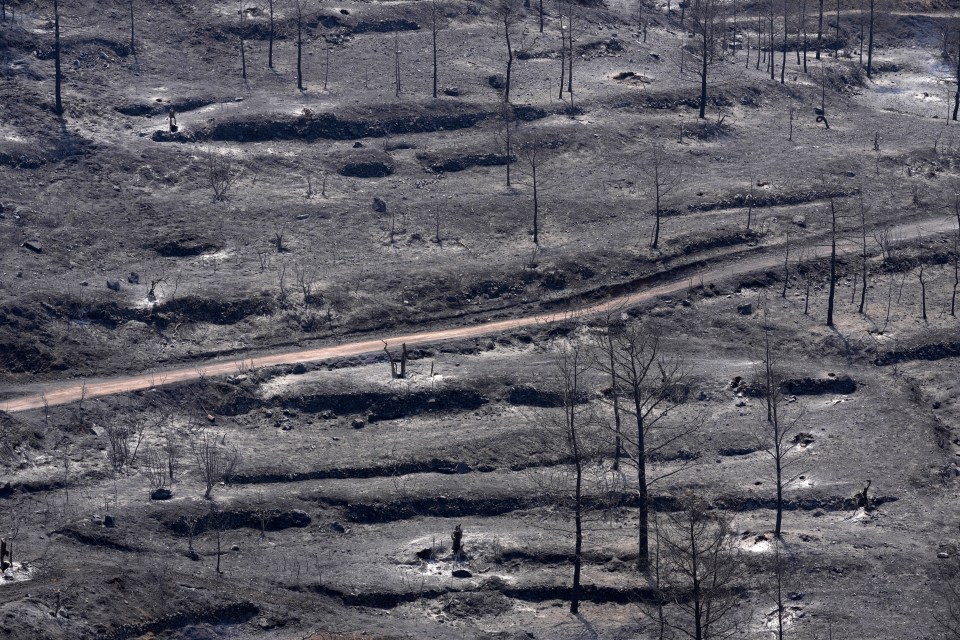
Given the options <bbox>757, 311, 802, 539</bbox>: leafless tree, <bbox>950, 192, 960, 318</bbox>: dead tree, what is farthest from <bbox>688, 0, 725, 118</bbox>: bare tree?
<bbox>757, 311, 802, 539</bbox>: leafless tree

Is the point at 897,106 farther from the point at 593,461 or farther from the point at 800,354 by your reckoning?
the point at 593,461

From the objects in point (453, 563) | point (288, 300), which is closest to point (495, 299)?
point (288, 300)

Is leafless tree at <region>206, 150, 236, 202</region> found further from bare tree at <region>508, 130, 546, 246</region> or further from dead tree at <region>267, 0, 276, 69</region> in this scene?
bare tree at <region>508, 130, 546, 246</region>

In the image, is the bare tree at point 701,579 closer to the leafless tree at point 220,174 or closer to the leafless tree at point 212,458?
the leafless tree at point 212,458

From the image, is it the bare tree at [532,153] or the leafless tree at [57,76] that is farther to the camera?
the leafless tree at [57,76]

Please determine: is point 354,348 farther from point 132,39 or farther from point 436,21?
point 436,21

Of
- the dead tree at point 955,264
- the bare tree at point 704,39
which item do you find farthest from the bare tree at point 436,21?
the dead tree at point 955,264

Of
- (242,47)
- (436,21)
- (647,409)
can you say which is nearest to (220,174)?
(242,47)
